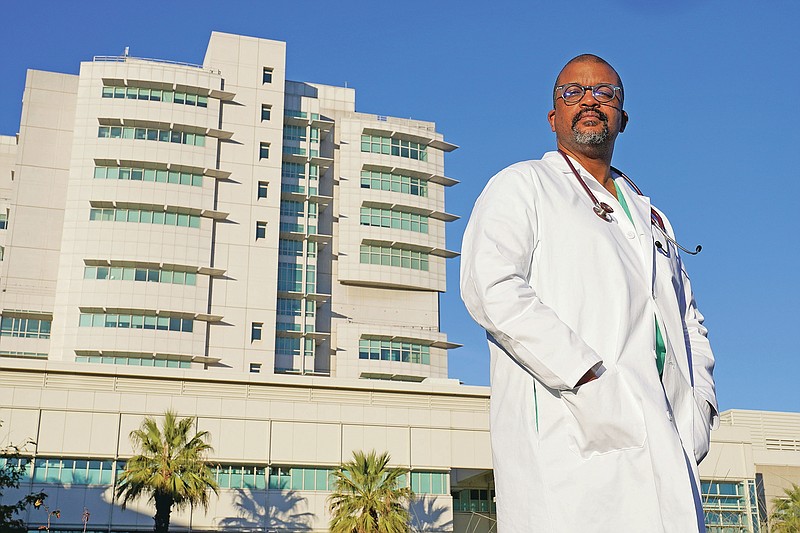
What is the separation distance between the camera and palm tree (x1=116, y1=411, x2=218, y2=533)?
32094mm

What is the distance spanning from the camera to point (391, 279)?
227 ft

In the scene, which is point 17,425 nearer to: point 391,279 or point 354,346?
point 354,346

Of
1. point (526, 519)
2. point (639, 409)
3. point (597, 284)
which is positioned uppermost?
point (597, 284)

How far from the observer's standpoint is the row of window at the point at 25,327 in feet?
206

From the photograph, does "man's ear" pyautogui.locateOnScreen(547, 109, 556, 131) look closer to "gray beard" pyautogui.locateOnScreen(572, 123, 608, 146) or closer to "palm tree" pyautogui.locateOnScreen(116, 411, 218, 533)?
"gray beard" pyautogui.locateOnScreen(572, 123, 608, 146)

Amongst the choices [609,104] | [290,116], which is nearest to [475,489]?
[290,116]

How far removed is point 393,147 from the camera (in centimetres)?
7131

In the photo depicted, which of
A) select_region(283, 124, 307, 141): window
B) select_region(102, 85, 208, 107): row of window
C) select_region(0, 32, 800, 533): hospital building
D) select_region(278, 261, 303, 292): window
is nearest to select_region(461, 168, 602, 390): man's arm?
select_region(0, 32, 800, 533): hospital building

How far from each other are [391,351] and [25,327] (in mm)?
22986

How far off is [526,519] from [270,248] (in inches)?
2527

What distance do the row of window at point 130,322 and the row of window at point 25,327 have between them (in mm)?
4880

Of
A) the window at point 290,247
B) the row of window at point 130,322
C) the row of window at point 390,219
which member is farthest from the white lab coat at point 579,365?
the row of window at point 390,219

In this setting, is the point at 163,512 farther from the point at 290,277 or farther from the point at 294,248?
the point at 294,248

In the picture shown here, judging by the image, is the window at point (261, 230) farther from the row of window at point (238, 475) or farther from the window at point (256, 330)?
the row of window at point (238, 475)
